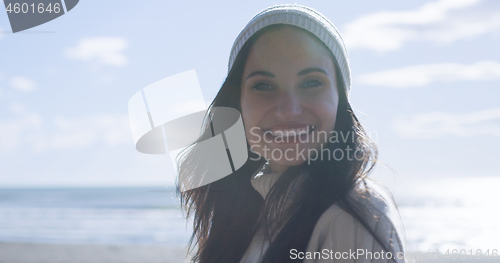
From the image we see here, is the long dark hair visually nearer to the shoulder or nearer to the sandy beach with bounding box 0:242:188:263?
the shoulder

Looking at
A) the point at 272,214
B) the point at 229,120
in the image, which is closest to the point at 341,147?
the point at 272,214

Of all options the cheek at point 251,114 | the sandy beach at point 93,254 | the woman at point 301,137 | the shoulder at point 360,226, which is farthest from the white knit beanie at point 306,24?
the sandy beach at point 93,254

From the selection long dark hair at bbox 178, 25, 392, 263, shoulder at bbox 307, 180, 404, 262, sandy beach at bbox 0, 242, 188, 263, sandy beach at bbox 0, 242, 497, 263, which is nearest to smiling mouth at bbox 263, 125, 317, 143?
long dark hair at bbox 178, 25, 392, 263

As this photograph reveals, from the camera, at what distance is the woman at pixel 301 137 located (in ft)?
4.54

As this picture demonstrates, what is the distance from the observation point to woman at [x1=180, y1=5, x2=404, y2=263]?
54.4 inches

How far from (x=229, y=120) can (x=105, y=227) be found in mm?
11194

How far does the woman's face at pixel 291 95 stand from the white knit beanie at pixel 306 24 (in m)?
0.03

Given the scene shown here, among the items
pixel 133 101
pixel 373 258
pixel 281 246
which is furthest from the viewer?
pixel 133 101

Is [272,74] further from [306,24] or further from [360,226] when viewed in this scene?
[360,226]

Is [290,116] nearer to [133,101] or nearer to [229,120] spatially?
[229,120]

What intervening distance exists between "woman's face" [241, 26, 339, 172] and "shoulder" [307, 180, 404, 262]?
30 centimetres

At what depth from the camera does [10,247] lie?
9344 millimetres

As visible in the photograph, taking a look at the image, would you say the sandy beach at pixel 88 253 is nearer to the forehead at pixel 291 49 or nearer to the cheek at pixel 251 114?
the cheek at pixel 251 114

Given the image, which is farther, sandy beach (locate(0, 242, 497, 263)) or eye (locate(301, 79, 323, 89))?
sandy beach (locate(0, 242, 497, 263))
